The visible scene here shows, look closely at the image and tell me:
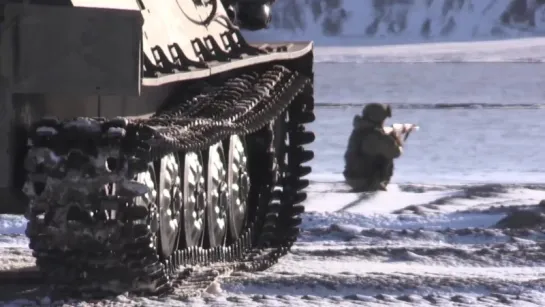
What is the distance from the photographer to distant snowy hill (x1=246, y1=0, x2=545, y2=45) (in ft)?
268

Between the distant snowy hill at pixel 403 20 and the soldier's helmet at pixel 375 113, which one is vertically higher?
the distant snowy hill at pixel 403 20

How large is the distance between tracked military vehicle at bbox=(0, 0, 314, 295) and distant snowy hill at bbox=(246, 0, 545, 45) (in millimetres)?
68183

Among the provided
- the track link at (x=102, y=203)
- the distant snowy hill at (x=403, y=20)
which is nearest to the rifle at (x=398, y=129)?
the track link at (x=102, y=203)

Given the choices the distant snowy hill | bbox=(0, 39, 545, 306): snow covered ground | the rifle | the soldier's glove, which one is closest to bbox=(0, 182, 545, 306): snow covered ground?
bbox=(0, 39, 545, 306): snow covered ground

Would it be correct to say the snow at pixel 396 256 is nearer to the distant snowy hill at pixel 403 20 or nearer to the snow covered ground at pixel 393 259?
the snow covered ground at pixel 393 259

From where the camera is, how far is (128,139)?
6.98 m

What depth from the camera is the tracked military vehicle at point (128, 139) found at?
7043mm

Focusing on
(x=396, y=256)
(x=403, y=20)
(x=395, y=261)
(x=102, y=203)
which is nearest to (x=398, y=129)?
(x=396, y=256)

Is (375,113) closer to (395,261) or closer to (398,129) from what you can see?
(398,129)

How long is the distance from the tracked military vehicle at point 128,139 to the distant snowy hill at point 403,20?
6818 cm

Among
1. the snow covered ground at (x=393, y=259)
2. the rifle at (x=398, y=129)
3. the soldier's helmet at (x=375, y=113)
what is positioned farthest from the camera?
the rifle at (x=398, y=129)

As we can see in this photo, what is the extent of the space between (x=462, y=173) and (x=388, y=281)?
8.69 m

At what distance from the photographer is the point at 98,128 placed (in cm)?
698

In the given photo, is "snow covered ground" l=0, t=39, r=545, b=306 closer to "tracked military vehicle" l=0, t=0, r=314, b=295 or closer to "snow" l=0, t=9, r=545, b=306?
"snow" l=0, t=9, r=545, b=306
